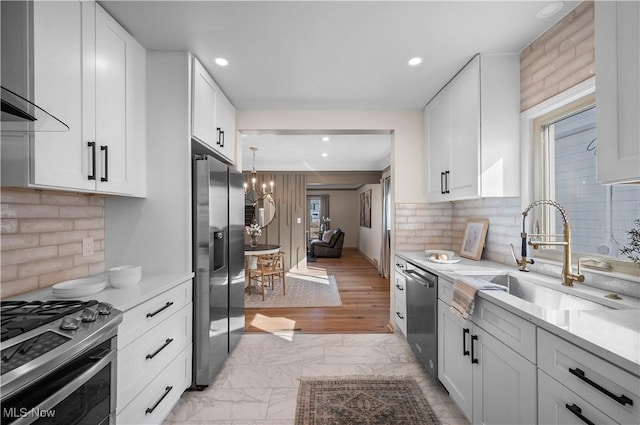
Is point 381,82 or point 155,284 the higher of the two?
point 381,82

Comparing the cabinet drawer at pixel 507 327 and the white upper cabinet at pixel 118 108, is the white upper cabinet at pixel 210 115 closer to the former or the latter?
the white upper cabinet at pixel 118 108

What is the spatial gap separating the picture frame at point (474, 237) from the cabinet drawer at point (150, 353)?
7.81 feet

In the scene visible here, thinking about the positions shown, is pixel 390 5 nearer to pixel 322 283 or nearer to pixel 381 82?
pixel 381 82

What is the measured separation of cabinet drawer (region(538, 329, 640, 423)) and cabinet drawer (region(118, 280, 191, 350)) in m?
1.80

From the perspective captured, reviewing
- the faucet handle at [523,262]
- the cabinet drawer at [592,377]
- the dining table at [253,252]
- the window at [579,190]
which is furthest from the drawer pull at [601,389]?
the dining table at [253,252]

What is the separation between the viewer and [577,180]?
1.80 metres

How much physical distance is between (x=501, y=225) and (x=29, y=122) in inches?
Result: 116

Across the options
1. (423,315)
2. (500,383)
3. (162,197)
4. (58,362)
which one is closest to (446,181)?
(423,315)

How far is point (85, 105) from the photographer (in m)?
1.49

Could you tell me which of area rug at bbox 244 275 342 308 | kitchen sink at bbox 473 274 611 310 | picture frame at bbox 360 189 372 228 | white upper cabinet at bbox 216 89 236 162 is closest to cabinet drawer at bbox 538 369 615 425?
kitchen sink at bbox 473 274 611 310

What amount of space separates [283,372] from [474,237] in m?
2.06

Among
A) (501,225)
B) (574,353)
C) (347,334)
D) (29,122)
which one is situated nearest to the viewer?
(574,353)

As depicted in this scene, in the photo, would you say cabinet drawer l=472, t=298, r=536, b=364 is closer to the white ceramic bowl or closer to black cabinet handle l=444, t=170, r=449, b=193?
black cabinet handle l=444, t=170, r=449, b=193

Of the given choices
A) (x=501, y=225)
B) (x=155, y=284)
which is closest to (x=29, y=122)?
(x=155, y=284)
